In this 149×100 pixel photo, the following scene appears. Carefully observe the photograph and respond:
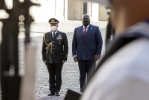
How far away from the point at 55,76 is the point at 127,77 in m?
6.77

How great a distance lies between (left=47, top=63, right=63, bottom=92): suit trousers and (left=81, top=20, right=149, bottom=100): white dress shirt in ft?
21.3

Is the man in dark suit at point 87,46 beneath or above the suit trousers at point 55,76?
above

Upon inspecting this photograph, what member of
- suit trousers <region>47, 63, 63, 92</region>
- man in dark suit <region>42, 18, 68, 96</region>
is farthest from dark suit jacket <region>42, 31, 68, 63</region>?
suit trousers <region>47, 63, 63, 92</region>

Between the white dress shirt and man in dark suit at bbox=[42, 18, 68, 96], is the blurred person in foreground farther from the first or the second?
man in dark suit at bbox=[42, 18, 68, 96]

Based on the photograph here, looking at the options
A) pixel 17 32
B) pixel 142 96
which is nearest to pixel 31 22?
pixel 17 32

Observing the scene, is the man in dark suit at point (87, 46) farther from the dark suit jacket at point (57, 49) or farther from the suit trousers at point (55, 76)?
the suit trousers at point (55, 76)

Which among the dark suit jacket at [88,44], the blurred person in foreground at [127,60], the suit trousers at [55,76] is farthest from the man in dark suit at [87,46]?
the blurred person in foreground at [127,60]

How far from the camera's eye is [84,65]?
23.9 ft

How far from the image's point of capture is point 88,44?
721 cm

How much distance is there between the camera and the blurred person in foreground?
709 mm

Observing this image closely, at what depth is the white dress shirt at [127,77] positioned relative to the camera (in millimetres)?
708

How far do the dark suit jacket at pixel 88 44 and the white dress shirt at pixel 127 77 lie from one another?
21.1ft

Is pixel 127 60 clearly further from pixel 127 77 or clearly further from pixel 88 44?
pixel 88 44

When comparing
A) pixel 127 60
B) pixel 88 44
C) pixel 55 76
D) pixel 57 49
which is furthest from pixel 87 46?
pixel 127 60
